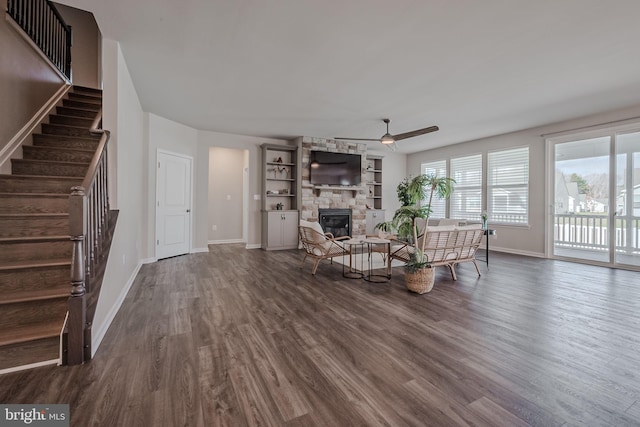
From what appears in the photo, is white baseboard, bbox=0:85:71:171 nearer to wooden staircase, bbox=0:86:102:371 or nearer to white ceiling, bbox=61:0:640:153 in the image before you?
wooden staircase, bbox=0:86:102:371

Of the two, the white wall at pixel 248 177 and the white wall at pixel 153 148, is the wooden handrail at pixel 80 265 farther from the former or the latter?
the white wall at pixel 248 177

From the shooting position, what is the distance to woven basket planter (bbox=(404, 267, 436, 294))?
344cm

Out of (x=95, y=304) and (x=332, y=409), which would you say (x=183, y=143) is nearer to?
(x=95, y=304)

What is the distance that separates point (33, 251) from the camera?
2.34m

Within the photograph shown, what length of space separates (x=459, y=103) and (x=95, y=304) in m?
5.26

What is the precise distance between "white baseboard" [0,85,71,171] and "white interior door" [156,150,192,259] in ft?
5.14

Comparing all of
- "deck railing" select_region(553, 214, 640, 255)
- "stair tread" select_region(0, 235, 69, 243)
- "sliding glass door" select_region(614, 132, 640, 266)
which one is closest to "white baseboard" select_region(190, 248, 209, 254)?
"stair tread" select_region(0, 235, 69, 243)

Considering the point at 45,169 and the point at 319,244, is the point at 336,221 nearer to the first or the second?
the point at 319,244

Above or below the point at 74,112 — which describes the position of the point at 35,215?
below

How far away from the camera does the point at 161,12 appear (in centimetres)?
240

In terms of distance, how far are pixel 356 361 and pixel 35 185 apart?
11.6 ft

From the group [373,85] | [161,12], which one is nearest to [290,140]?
[373,85]

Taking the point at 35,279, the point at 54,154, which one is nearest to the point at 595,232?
the point at 35,279

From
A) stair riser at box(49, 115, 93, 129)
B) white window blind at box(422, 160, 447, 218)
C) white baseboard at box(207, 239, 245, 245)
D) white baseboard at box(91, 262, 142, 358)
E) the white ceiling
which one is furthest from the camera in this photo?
white window blind at box(422, 160, 447, 218)
